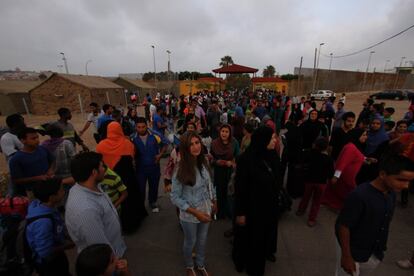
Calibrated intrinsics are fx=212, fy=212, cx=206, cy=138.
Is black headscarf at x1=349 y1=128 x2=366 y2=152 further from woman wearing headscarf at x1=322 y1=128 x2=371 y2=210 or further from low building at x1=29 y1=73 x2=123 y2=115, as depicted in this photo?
low building at x1=29 y1=73 x2=123 y2=115

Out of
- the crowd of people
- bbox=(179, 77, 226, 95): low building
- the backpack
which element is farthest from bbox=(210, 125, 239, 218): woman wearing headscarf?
bbox=(179, 77, 226, 95): low building

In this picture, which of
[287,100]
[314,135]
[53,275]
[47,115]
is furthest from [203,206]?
[47,115]

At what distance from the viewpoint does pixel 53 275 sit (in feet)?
5.88

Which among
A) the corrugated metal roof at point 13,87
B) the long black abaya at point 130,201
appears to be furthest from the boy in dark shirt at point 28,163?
the corrugated metal roof at point 13,87

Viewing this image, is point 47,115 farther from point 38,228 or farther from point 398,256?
point 398,256

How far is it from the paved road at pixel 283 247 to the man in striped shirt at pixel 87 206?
1.41 m

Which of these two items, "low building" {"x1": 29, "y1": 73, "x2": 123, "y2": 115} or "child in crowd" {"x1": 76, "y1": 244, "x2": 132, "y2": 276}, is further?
"low building" {"x1": 29, "y1": 73, "x2": 123, "y2": 115}

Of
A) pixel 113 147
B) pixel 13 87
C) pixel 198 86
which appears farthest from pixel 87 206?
pixel 198 86

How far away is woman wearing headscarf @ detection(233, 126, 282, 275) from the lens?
2281mm

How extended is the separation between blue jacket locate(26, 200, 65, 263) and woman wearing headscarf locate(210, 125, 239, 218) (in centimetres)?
218

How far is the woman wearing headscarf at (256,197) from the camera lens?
7.48ft

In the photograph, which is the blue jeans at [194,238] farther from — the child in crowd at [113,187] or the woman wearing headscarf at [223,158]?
the woman wearing headscarf at [223,158]

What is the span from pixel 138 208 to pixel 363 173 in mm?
4396

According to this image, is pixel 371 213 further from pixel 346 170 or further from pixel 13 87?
pixel 13 87
